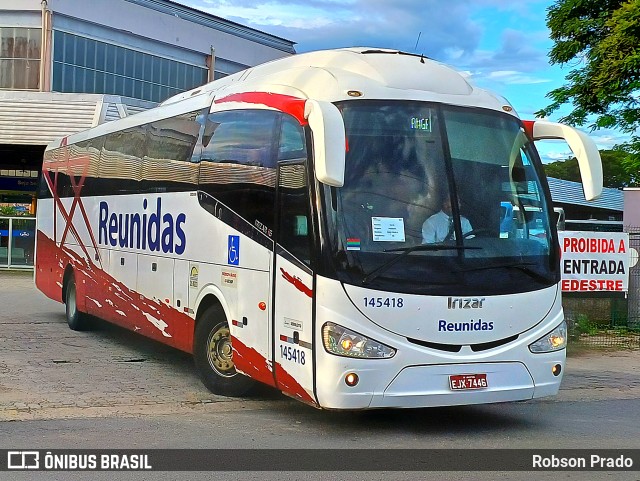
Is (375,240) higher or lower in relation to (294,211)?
lower

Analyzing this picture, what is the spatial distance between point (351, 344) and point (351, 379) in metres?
0.29

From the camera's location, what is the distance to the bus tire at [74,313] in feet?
50.7

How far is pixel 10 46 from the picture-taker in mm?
39875

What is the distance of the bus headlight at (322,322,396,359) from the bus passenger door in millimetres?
226

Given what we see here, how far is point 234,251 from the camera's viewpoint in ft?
31.5

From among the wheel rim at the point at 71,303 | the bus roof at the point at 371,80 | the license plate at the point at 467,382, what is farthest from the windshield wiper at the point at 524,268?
the wheel rim at the point at 71,303

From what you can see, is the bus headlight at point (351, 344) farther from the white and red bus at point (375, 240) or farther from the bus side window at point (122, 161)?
the bus side window at point (122, 161)

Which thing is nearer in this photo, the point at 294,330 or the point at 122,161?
the point at 294,330

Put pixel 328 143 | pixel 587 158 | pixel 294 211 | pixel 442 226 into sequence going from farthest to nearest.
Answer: pixel 587 158 < pixel 294 211 < pixel 442 226 < pixel 328 143

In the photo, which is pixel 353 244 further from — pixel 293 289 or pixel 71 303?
pixel 71 303

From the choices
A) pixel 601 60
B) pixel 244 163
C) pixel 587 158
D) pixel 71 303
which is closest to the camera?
pixel 587 158

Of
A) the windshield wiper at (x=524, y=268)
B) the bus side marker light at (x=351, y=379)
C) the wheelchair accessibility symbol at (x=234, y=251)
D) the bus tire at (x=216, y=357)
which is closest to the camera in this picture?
the bus side marker light at (x=351, y=379)

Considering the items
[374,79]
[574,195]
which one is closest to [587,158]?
[374,79]

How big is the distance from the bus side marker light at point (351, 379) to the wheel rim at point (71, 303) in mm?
8647
